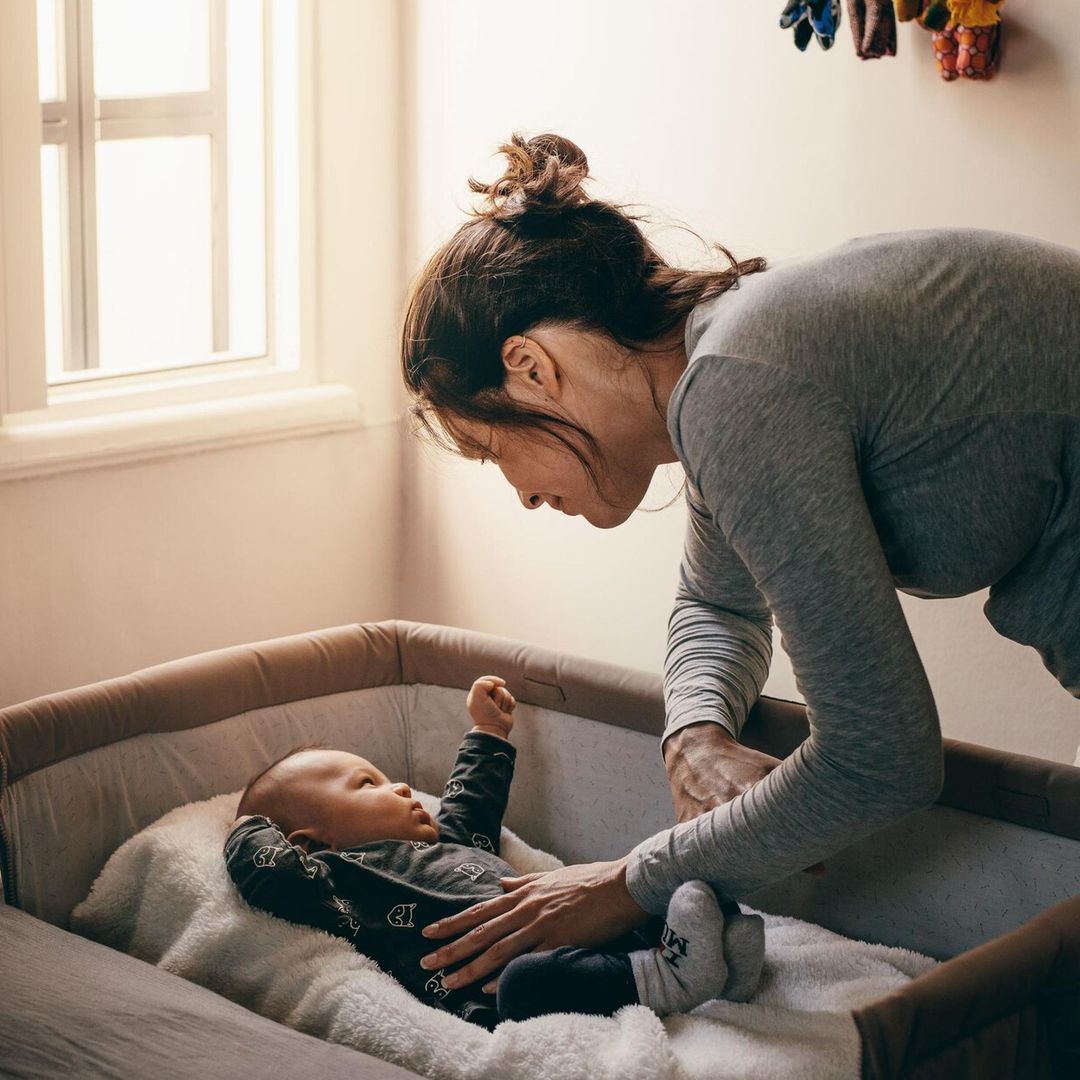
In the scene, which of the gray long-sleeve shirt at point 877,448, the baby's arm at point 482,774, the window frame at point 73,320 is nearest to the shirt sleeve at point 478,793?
the baby's arm at point 482,774

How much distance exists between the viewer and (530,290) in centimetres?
111

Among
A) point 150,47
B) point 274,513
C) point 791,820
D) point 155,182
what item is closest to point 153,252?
point 155,182

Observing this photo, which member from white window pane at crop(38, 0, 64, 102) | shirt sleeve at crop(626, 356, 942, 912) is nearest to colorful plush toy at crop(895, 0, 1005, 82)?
shirt sleeve at crop(626, 356, 942, 912)

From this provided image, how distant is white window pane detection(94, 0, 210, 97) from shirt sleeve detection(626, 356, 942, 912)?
1.62 metres

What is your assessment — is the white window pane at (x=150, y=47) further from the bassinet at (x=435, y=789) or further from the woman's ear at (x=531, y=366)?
the woman's ear at (x=531, y=366)

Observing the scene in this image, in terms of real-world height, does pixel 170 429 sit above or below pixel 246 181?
below

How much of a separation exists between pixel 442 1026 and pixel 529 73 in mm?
1563

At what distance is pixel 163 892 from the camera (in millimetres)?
1556

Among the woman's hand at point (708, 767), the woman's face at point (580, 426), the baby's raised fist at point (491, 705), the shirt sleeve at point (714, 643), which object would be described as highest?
the woman's face at point (580, 426)

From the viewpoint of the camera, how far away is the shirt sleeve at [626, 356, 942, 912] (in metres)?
0.94

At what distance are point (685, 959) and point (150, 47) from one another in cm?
174

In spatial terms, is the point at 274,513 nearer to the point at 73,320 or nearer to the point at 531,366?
the point at 73,320

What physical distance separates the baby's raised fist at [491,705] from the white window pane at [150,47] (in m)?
1.16

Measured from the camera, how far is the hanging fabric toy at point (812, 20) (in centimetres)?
175
